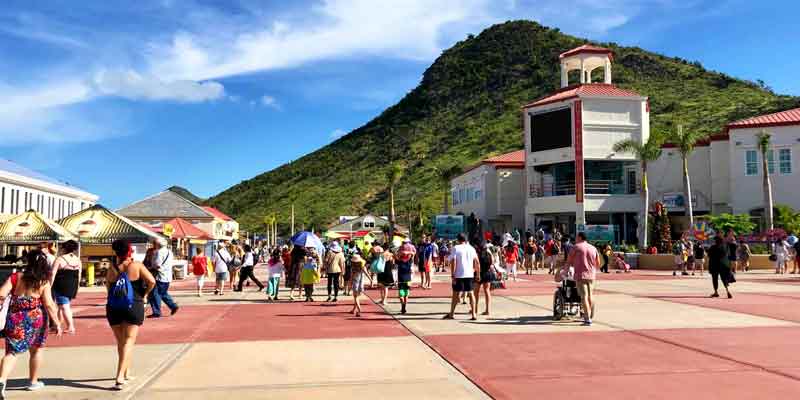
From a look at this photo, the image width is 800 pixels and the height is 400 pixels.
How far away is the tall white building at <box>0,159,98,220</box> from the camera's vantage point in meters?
43.2

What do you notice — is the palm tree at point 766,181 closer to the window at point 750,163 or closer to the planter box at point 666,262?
the window at point 750,163

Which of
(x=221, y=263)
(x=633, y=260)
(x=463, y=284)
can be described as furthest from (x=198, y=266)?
(x=633, y=260)

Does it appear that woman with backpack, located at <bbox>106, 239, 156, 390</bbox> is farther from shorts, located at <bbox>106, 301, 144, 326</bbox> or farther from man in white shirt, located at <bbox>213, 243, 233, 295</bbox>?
man in white shirt, located at <bbox>213, 243, 233, 295</bbox>

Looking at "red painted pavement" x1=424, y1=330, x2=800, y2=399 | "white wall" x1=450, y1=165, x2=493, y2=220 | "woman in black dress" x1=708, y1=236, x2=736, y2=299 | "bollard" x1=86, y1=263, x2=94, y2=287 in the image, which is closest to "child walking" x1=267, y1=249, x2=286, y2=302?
"red painted pavement" x1=424, y1=330, x2=800, y2=399

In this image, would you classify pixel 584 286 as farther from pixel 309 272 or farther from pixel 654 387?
pixel 309 272

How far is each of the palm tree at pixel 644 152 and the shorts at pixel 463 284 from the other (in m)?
27.8

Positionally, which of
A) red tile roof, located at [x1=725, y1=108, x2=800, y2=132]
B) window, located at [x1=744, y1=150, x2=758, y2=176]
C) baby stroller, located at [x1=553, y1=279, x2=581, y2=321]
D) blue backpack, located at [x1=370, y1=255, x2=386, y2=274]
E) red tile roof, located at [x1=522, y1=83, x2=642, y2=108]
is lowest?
baby stroller, located at [x1=553, y1=279, x2=581, y2=321]

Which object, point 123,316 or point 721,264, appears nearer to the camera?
point 123,316

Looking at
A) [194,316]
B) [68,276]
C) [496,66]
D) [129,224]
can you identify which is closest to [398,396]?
[68,276]

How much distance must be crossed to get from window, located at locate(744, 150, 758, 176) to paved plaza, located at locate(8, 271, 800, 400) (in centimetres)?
2504

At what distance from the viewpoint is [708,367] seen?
7.93 metres

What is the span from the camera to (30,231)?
24.4 metres

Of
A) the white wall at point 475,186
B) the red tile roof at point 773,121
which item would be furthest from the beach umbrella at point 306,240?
the white wall at point 475,186

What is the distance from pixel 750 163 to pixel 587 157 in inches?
357
